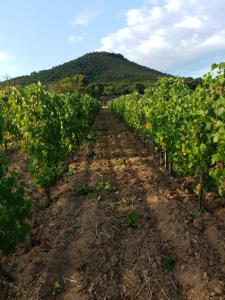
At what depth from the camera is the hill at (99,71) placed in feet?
357

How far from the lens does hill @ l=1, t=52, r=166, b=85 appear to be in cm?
10880

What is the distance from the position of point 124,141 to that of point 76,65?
109158 millimetres

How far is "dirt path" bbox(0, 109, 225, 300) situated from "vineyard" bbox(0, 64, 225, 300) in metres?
0.02

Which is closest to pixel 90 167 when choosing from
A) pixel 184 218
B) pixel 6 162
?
pixel 184 218

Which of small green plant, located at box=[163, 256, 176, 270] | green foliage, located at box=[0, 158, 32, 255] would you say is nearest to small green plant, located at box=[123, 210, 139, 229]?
small green plant, located at box=[163, 256, 176, 270]

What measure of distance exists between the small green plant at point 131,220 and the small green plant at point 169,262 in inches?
53.5

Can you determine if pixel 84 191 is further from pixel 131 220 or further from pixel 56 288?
pixel 56 288

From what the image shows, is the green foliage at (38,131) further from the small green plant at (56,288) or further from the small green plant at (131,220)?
the small green plant at (56,288)

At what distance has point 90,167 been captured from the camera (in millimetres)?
12531

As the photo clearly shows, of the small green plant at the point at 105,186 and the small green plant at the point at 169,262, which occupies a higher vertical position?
the small green plant at the point at 169,262

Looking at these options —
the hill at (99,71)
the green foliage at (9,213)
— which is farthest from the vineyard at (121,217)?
the hill at (99,71)

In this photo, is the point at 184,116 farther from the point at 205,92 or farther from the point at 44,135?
the point at 44,135

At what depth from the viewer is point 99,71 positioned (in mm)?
124188

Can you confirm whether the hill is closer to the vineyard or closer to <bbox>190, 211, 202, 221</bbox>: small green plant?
the vineyard
